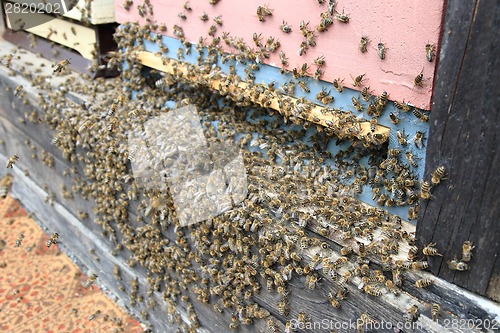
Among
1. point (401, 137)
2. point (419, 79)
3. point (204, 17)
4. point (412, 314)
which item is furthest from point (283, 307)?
point (204, 17)

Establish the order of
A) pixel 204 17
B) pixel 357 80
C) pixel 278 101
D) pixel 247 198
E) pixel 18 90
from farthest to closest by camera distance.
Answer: pixel 18 90 < pixel 204 17 < pixel 278 101 < pixel 247 198 < pixel 357 80

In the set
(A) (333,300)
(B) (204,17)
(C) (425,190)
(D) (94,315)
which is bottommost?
(D) (94,315)

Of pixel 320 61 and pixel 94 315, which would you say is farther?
pixel 94 315

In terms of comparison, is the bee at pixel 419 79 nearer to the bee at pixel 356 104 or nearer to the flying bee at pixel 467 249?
the bee at pixel 356 104

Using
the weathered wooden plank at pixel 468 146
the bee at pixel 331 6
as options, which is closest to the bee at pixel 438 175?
the weathered wooden plank at pixel 468 146

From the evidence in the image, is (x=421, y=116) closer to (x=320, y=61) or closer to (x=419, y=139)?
(x=419, y=139)

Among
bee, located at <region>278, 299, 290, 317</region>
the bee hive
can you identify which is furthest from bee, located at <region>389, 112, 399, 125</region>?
bee, located at <region>278, 299, 290, 317</region>

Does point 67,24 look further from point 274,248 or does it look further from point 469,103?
point 469,103

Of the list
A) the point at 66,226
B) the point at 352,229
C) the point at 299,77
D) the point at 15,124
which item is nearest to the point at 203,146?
the point at 299,77
